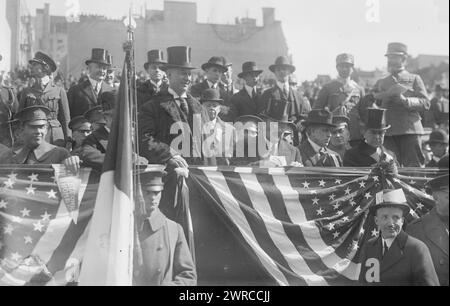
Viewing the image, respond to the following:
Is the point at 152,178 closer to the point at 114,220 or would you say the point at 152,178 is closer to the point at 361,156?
the point at 114,220

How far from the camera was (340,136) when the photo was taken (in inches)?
304

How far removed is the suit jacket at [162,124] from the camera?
622 centimetres

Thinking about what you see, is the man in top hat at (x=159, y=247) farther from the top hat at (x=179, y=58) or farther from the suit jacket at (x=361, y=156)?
the suit jacket at (x=361, y=156)

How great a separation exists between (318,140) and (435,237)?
1.67m

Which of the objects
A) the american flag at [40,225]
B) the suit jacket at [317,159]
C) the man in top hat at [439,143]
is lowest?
the american flag at [40,225]

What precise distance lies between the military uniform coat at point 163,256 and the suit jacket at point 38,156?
106cm

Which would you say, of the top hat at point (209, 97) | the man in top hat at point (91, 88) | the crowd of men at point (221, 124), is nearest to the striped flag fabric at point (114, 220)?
the crowd of men at point (221, 124)

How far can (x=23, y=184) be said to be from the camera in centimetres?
576

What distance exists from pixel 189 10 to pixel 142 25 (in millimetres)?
668

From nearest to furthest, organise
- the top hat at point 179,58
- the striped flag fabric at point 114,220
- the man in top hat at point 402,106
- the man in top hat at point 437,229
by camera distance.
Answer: the striped flag fabric at point 114,220, the man in top hat at point 437,229, the top hat at point 179,58, the man in top hat at point 402,106

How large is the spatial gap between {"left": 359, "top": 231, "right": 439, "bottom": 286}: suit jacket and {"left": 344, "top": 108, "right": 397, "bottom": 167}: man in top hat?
1.10 m

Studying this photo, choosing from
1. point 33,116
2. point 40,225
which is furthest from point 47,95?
point 40,225
